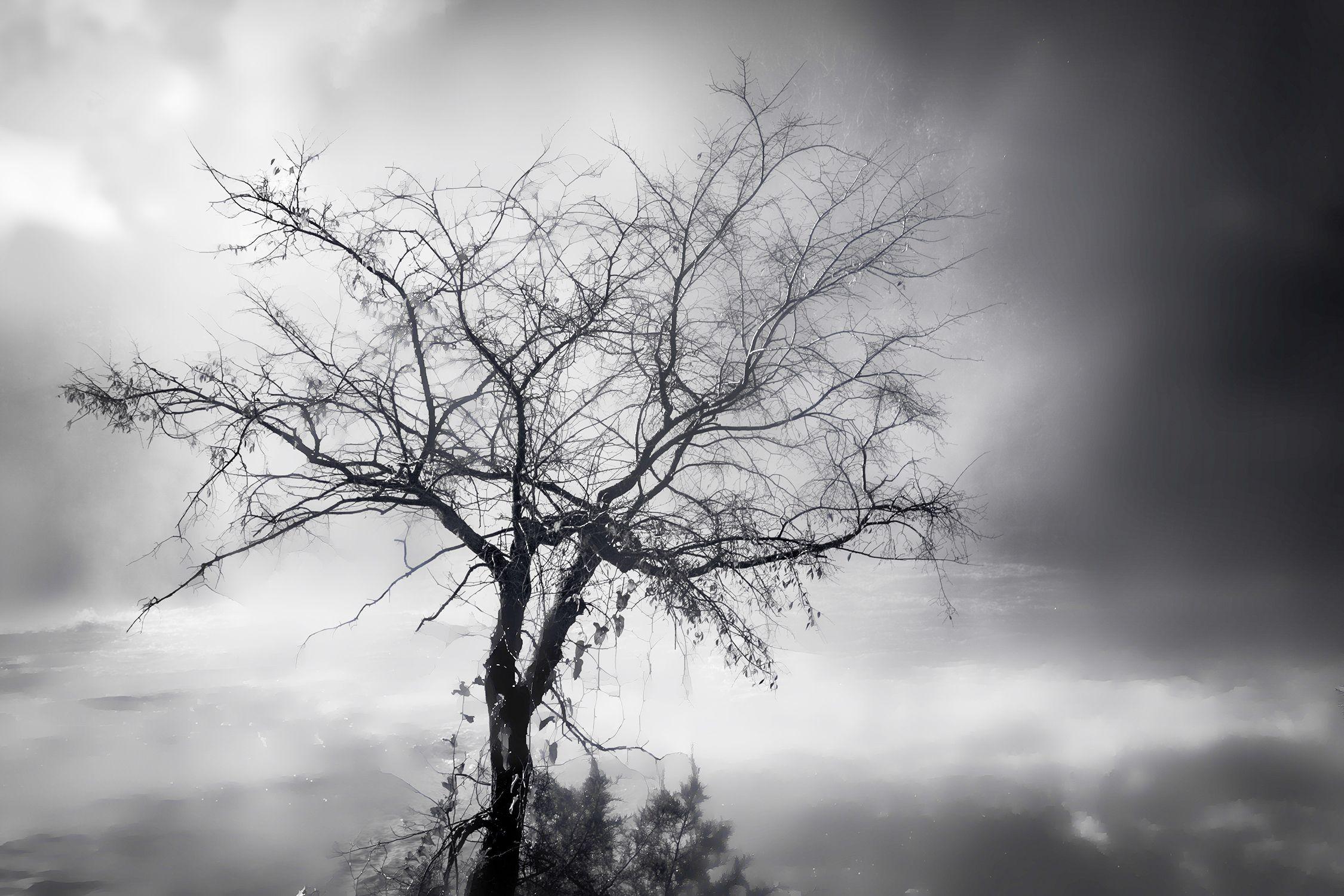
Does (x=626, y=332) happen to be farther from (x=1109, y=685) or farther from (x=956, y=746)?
(x=1109, y=685)

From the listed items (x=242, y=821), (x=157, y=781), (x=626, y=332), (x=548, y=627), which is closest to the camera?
(x=626, y=332)

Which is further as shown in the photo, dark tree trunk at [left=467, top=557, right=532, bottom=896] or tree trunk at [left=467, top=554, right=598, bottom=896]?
dark tree trunk at [left=467, top=557, right=532, bottom=896]

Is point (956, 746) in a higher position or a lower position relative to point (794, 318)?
lower

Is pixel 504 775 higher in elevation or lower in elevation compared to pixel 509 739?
lower

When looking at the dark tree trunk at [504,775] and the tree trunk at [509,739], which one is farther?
the dark tree trunk at [504,775]

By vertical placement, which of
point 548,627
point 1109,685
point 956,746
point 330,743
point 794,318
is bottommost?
point 1109,685

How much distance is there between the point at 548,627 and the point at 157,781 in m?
24.3

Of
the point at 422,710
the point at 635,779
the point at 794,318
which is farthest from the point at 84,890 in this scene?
the point at 422,710

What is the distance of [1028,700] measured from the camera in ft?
300

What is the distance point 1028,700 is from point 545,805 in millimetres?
105659

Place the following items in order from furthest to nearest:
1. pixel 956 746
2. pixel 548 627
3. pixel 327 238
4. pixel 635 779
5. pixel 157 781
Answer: pixel 956 746, pixel 157 781, pixel 635 779, pixel 548 627, pixel 327 238

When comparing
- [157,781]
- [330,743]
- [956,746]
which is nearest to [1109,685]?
[956,746]

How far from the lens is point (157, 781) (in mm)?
21250

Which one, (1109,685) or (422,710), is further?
(1109,685)
